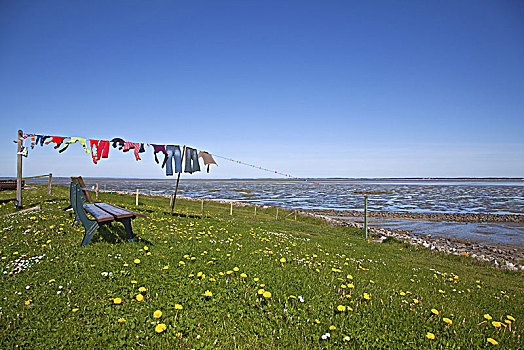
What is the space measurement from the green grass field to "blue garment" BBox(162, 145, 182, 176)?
6401mm

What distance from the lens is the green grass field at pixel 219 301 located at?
4359mm

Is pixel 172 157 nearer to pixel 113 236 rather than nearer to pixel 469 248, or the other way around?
pixel 113 236

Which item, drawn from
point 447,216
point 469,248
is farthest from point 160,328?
point 447,216

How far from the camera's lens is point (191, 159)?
15.2 meters

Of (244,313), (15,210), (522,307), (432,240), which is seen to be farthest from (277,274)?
(432,240)

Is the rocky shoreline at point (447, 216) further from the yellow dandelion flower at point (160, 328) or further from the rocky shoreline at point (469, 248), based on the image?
the yellow dandelion flower at point (160, 328)

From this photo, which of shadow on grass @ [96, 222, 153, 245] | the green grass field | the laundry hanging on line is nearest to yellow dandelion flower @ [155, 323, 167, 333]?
the green grass field

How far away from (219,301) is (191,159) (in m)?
10.8

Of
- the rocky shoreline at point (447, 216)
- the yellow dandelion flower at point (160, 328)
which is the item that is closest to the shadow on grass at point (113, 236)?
the yellow dandelion flower at point (160, 328)

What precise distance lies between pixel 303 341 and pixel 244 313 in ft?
3.63

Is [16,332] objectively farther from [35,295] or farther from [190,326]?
[190,326]

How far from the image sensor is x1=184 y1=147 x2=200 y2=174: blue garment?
15.0 meters

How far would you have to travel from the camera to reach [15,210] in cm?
1319

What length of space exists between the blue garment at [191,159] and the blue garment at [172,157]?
15.6 inches
